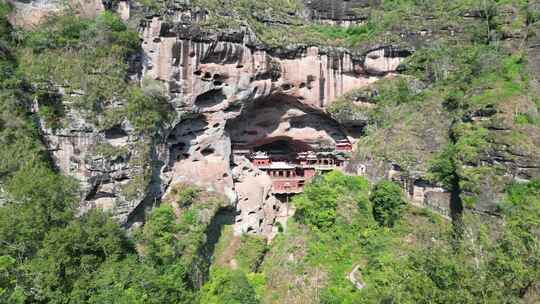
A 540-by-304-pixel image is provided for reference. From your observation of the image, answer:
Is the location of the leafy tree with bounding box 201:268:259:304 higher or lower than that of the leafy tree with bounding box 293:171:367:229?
lower

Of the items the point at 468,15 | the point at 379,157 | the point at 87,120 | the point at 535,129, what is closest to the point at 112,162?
the point at 87,120

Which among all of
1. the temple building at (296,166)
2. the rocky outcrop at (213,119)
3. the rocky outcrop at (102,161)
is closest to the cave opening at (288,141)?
the temple building at (296,166)

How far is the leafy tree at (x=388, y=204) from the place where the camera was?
2583cm

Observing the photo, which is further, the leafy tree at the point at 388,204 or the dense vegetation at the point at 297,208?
the leafy tree at the point at 388,204

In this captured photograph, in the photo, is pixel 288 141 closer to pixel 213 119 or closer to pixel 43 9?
pixel 213 119

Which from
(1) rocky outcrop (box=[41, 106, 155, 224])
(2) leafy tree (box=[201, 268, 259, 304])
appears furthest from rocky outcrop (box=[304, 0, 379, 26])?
(2) leafy tree (box=[201, 268, 259, 304])

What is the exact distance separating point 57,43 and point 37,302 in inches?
579

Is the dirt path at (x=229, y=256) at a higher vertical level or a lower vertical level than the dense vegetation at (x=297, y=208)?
lower

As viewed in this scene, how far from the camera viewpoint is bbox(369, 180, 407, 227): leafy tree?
25.8 metres

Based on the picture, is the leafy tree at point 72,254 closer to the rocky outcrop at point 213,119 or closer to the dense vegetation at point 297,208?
the dense vegetation at point 297,208

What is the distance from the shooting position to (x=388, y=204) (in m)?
25.9

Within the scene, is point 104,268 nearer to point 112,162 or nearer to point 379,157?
point 112,162

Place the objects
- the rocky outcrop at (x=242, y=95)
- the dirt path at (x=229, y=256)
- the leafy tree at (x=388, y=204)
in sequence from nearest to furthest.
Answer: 1. the leafy tree at (x=388, y=204)
2. the dirt path at (x=229, y=256)
3. the rocky outcrop at (x=242, y=95)

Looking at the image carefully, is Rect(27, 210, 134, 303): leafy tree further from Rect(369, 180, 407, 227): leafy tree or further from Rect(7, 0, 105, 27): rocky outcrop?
Rect(369, 180, 407, 227): leafy tree
